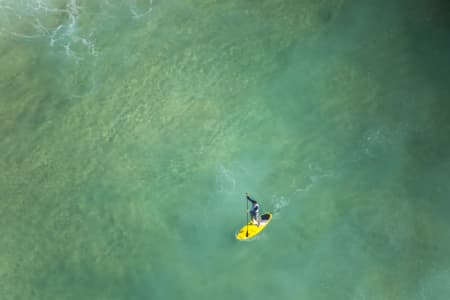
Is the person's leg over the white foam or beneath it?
beneath

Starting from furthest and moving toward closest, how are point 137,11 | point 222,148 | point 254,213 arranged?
point 137,11
point 222,148
point 254,213

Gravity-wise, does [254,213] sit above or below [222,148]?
below

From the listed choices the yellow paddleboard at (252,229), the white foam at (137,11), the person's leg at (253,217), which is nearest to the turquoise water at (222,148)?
the white foam at (137,11)

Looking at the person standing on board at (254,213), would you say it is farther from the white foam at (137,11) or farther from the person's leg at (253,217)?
the white foam at (137,11)

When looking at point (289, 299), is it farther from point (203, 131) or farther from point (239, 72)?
point (239, 72)

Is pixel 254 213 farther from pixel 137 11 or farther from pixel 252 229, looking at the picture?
pixel 137 11

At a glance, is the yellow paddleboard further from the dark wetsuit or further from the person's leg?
the dark wetsuit

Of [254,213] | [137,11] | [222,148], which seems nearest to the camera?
[254,213]

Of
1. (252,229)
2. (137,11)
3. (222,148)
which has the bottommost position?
(252,229)

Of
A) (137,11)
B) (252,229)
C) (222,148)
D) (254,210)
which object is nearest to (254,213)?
(254,210)

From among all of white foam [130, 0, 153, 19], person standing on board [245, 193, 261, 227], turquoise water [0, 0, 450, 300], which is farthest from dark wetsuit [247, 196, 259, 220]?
white foam [130, 0, 153, 19]
